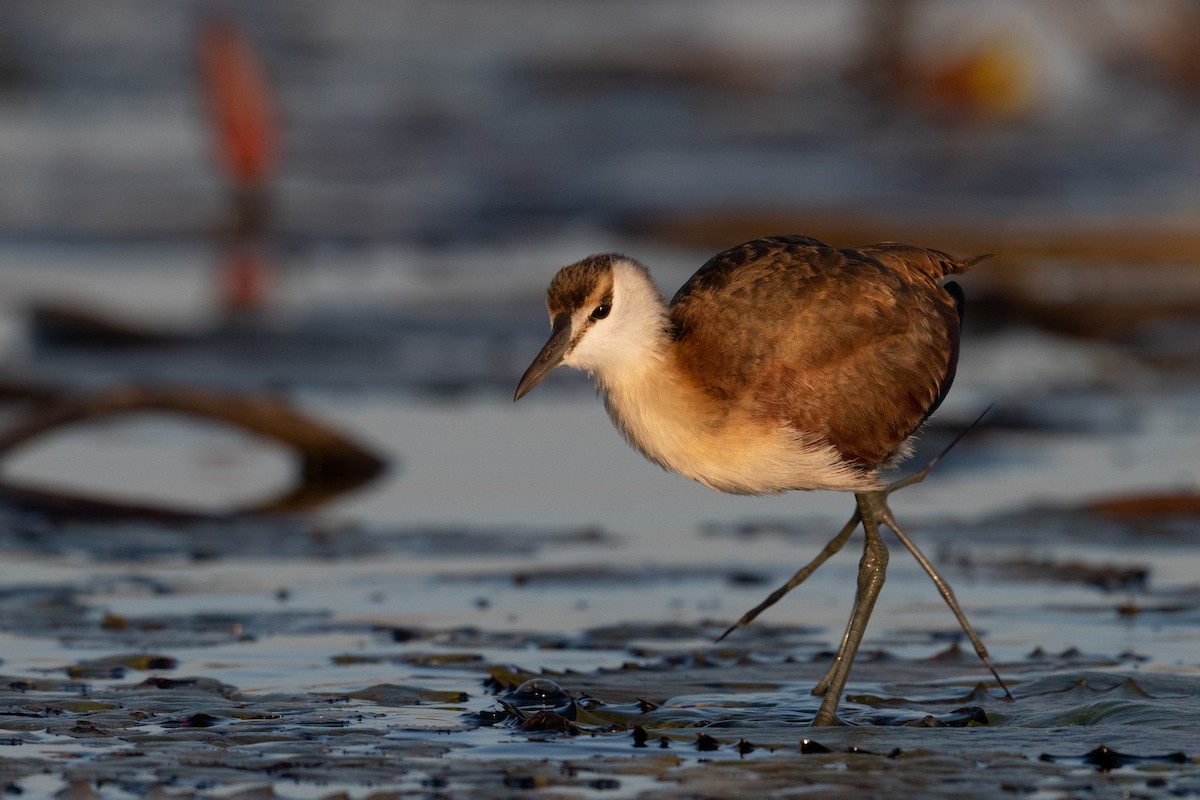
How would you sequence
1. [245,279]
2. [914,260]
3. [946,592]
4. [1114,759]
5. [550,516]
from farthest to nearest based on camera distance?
[245,279] → [550,516] → [914,260] → [946,592] → [1114,759]

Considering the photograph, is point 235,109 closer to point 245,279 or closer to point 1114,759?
point 245,279

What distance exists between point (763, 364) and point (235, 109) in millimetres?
12123

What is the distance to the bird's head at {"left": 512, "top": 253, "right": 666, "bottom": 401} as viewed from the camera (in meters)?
6.30

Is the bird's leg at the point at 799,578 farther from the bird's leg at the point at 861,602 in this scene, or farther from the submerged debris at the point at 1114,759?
the submerged debris at the point at 1114,759

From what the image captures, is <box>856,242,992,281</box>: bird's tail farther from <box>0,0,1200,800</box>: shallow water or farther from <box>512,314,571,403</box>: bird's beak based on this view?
<box>0,0,1200,800</box>: shallow water

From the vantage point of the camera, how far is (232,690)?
6.56m

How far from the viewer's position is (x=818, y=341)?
647 cm

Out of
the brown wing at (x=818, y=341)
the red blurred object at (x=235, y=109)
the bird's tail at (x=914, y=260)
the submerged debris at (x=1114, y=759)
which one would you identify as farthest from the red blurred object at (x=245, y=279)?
the submerged debris at (x=1114, y=759)

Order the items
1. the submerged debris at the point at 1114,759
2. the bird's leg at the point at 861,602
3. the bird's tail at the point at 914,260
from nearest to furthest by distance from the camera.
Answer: the submerged debris at the point at 1114,759 → the bird's leg at the point at 861,602 → the bird's tail at the point at 914,260

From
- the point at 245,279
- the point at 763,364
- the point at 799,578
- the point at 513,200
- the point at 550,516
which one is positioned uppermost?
the point at 513,200

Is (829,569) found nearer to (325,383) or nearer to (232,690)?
(232,690)

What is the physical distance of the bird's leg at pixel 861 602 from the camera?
243 inches

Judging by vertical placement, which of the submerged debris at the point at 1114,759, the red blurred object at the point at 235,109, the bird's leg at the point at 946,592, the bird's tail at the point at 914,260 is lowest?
the submerged debris at the point at 1114,759

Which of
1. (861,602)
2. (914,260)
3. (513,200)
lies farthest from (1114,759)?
(513,200)
